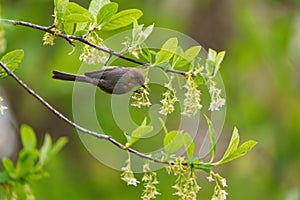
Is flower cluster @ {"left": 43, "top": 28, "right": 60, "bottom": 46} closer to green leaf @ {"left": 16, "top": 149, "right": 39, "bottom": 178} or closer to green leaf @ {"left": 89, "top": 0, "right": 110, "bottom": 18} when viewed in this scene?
green leaf @ {"left": 89, "top": 0, "right": 110, "bottom": 18}

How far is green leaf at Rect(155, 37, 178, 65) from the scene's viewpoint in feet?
2.65

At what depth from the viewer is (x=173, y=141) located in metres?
0.80

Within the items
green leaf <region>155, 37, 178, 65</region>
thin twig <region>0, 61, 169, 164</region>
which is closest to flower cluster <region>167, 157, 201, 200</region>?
thin twig <region>0, 61, 169, 164</region>

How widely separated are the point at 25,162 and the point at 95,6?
0.99ft

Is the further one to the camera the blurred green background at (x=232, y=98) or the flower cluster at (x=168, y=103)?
the blurred green background at (x=232, y=98)

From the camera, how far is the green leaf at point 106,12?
2.67 ft

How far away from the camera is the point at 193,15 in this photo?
134 inches

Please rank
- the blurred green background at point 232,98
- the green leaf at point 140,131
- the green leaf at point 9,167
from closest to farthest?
the green leaf at point 140,131, the green leaf at point 9,167, the blurred green background at point 232,98

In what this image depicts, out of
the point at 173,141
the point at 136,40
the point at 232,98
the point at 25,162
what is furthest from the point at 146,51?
the point at 232,98

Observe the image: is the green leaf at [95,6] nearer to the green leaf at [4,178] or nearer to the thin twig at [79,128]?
the thin twig at [79,128]

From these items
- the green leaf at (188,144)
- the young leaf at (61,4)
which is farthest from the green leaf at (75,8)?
the green leaf at (188,144)

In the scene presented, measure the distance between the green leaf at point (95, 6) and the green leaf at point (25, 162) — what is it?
0.90 feet

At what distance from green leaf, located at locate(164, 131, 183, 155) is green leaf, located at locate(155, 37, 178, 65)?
97 millimetres

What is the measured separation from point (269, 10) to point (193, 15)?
418 millimetres
